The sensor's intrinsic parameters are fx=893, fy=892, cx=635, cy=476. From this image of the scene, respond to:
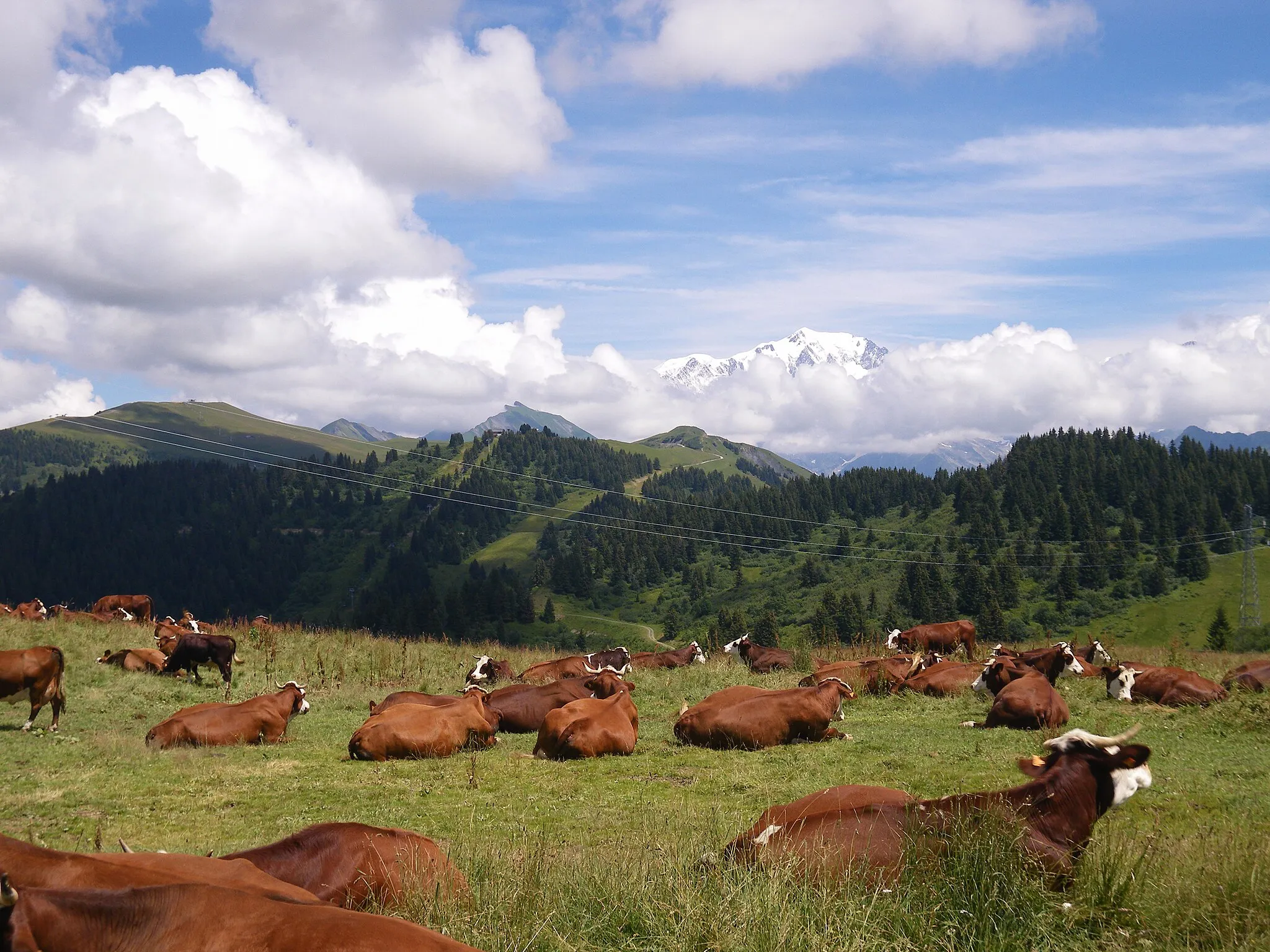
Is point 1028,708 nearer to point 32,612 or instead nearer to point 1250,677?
point 1250,677

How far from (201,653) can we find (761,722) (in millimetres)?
14914

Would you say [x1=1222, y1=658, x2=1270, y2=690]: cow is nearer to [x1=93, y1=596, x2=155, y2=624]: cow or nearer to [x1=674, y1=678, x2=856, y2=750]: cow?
[x1=674, y1=678, x2=856, y2=750]: cow

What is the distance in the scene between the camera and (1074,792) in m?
7.62

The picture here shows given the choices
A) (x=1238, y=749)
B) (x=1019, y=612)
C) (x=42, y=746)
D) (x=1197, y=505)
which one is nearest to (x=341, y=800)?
(x=42, y=746)

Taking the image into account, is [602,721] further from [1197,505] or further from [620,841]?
[1197,505]

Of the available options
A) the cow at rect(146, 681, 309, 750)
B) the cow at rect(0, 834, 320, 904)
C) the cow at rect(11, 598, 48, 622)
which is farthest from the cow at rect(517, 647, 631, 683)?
the cow at rect(11, 598, 48, 622)

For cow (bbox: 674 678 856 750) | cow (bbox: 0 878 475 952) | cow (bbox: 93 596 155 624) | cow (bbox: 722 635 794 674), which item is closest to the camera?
cow (bbox: 0 878 475 952)

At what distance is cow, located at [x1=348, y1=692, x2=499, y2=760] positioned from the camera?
15016 millimetres

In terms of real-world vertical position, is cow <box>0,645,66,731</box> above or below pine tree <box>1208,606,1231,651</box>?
above

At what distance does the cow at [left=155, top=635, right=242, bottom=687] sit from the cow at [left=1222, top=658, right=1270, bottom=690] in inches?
903

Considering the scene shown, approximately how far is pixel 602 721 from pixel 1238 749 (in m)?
10.0

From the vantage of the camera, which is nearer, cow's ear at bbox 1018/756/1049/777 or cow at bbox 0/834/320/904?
cow at bbox 0/834/320/904

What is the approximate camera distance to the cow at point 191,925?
426 cm

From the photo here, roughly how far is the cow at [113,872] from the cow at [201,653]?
17879 millimetres
